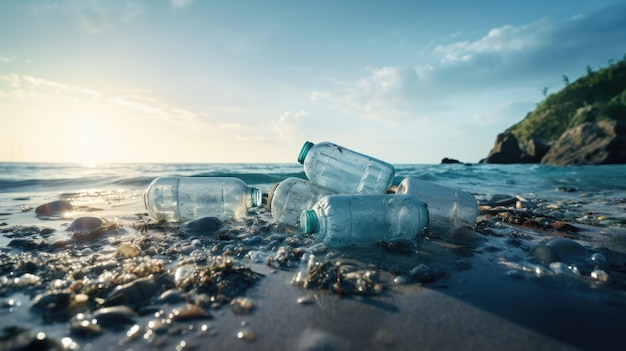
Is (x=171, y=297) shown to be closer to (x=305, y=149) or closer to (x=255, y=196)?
(x=305, y=149)

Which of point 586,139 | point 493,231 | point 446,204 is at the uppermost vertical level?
point 586,139

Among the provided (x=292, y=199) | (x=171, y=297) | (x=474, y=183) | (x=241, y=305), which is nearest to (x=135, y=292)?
(x=171, y=297)

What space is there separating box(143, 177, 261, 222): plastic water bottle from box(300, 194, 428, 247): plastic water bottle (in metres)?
1.35

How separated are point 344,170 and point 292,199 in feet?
2.16

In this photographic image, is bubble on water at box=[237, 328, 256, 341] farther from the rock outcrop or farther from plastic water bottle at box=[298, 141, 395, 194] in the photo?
the rock outcrop

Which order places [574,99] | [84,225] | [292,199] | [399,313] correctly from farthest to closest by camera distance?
[574,99], [292,199], [84,225], [399,313]

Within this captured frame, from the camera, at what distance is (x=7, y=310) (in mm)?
1222

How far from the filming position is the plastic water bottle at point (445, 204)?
2.90m

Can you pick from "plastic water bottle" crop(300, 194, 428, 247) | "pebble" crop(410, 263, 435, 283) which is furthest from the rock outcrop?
"pebble" crop(410, 263, 435, 283)

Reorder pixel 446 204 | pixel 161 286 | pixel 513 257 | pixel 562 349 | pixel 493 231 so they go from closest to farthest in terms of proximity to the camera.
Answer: pixel 562 349 → pixel 161 286 → pixel 513 257 → pixel 493 231 → pixel 446 204

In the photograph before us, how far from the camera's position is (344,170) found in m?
3.31

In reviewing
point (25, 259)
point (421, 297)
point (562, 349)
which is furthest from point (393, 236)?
point (25, 259)

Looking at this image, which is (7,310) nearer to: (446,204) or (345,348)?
(345,348)

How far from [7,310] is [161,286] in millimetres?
553
